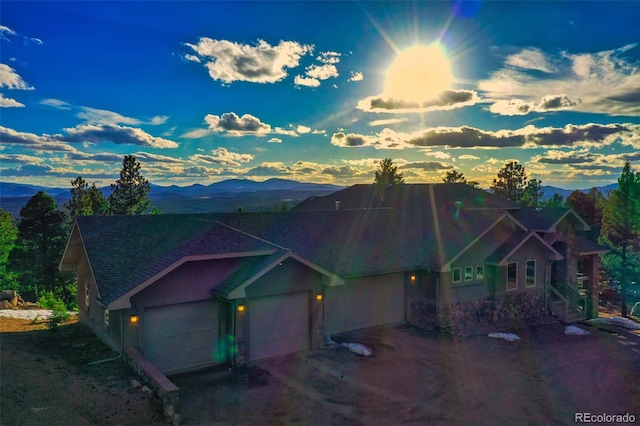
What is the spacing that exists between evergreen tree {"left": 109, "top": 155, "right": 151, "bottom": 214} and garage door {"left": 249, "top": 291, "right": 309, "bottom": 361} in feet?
117

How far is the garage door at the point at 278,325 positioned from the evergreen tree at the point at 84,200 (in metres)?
36.1

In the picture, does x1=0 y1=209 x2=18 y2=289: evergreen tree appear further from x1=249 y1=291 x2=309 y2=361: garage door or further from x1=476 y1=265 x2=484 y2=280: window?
x1=476 y1=265 x2=484 y2=280: window

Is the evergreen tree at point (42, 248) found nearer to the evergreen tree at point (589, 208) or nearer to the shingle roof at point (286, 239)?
the shingle roof at point (286, 239)

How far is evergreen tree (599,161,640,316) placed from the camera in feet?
111

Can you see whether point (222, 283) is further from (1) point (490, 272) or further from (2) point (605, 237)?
(2) point (605, 237)

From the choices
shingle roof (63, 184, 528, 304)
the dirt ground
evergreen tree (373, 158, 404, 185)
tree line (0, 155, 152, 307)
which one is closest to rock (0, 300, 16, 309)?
the dirt ground

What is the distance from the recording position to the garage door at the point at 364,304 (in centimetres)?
1766

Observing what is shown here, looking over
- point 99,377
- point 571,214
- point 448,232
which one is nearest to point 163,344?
point 99,377

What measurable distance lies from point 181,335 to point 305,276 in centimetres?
455

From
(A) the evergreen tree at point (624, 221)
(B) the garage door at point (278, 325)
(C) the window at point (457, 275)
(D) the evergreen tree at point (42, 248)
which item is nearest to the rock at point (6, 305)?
(D) the evergreen tree at point (42, 248)

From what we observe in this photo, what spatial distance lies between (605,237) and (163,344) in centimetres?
3753

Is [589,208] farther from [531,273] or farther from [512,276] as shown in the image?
[512,276]

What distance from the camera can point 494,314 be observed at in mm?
20438

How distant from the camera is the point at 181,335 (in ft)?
44.5
